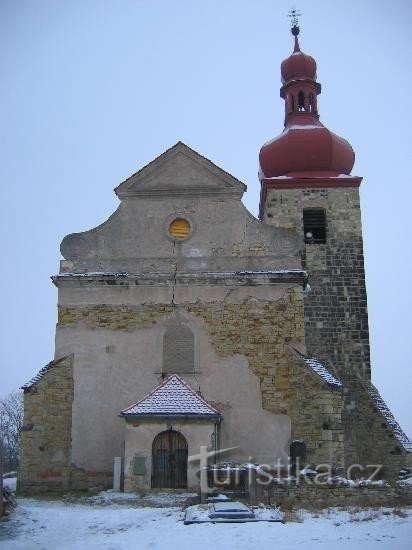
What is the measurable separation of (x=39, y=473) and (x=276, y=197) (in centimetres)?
1283

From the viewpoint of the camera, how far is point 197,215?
17.9 meters

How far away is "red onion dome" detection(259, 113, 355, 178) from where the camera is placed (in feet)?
79.3

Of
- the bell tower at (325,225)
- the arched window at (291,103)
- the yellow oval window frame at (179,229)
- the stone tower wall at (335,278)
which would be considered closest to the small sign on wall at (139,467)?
the yellow oval window frame at (179,229)

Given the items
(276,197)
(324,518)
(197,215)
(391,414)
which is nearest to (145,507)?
(324,518)

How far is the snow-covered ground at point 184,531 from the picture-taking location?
8.97m

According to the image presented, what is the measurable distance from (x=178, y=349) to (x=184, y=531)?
730 cm

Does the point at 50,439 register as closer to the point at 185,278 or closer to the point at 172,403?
the point at 172,403

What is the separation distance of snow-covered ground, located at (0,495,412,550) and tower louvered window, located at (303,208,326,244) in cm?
1312

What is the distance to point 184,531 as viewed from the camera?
9.64 m

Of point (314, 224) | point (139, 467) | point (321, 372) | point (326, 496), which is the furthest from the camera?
point (314, 224)

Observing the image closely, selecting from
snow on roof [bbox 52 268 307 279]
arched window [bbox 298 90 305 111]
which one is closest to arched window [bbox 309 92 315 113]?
arched window [bbox 298 90 305 111]

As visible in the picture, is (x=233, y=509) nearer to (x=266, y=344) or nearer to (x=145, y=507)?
(x=145, y=507)

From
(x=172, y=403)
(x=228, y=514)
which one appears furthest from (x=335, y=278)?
(x=228, y=514)

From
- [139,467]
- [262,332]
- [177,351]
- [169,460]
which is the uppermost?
[262,332]
